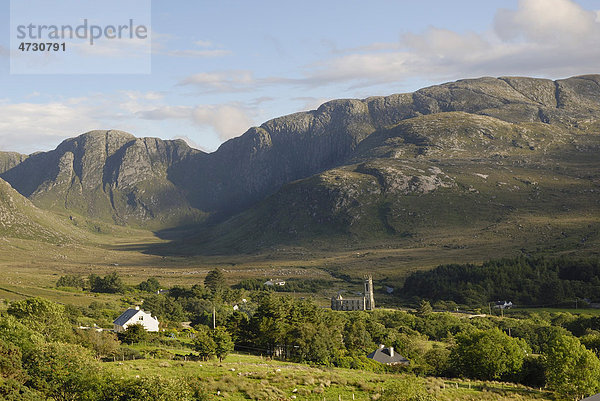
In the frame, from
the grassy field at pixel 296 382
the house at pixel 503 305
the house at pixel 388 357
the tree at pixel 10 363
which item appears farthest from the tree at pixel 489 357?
the house at pixel 503 305

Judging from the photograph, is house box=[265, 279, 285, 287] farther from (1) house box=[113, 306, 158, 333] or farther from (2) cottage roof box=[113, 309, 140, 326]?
(2) cottage roof box=[113, 309, 140, 326]

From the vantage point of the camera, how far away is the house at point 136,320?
8000cm

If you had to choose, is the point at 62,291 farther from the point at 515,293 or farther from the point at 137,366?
the point at 515,293

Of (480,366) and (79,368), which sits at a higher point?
(79,368)

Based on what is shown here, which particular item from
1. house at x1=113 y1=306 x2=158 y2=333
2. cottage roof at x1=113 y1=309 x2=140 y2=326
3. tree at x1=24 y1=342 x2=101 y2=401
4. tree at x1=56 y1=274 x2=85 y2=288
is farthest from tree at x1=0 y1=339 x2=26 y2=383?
tree at x1=56 y1=274 x2=85 y2=288

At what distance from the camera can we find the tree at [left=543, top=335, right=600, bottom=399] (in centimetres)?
5469

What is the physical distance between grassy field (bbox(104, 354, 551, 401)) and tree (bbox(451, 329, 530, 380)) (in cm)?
311

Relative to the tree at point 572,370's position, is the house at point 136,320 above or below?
above

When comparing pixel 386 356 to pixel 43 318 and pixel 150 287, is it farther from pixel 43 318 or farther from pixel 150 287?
pixel 150 287

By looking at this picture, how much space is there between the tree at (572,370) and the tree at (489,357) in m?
4.79

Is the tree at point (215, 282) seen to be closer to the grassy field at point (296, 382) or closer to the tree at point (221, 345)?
the tree at point (221, 345)

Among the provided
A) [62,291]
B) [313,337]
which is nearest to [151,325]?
[313,337]

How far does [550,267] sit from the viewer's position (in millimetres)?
149125

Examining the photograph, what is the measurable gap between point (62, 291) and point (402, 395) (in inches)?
4352
